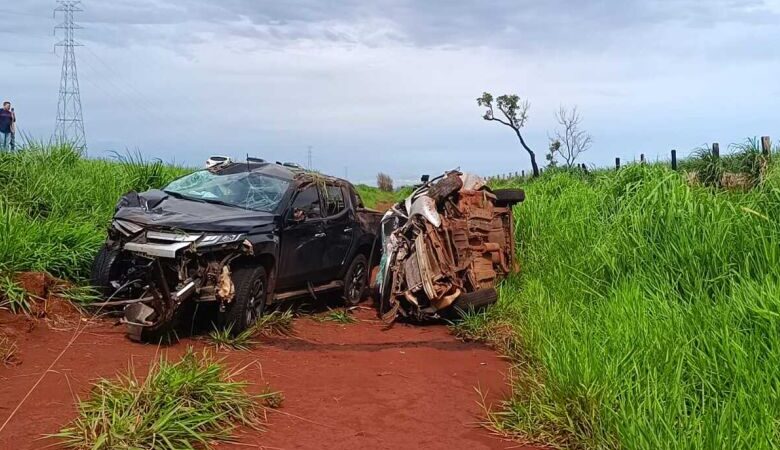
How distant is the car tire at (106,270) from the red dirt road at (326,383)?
17.4 inches

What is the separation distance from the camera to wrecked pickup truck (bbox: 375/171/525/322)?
939 centimetres

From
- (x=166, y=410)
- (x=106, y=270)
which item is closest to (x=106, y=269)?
(x=106, y=270)

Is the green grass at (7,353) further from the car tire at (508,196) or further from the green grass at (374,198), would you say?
the green grass at (374,198)

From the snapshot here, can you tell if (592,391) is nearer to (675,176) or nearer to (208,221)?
(208,221)

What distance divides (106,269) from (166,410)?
371 centimetres

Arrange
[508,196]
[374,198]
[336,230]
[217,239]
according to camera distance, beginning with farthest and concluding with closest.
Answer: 1. [374,198]
2. [508,196]
3. [336,230]
4. [217,239]

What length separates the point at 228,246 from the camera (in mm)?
7355

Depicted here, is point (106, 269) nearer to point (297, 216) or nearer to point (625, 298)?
point (297, 216)

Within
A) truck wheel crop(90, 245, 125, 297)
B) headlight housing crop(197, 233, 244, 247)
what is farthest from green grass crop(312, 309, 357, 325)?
truck wheel crop(90, 245, 125, 297)

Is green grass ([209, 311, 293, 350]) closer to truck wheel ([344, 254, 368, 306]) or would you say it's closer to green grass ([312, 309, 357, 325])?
green grass ([312, 309, 357, 325])

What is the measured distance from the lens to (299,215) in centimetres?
882

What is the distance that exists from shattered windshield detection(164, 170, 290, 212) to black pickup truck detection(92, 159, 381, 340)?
0.01 metres

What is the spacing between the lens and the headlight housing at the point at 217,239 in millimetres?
7180

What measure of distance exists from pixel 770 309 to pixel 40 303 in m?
6.82
